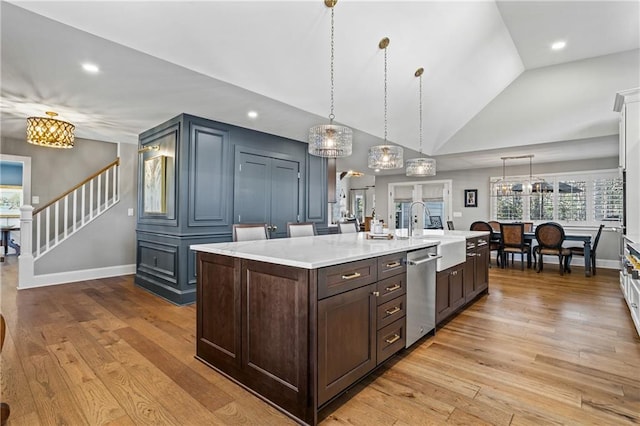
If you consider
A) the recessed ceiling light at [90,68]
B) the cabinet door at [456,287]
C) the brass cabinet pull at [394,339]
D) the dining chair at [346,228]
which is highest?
the recessed ceiling light at [90,68]

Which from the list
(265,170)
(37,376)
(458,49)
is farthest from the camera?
(265,170)

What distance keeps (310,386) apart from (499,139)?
5.90m

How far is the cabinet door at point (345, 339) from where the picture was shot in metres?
1.67

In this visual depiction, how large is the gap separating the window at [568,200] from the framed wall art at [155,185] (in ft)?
23.5

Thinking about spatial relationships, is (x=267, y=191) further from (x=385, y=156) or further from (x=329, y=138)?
(x=329, y=138)

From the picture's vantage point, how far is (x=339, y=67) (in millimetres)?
3582

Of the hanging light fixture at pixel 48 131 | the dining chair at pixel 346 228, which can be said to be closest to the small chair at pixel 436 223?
the dining chair at pixel 346 228

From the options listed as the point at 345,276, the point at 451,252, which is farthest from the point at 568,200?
the point at 345,276

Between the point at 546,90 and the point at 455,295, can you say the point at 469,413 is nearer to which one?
the point at 455,295

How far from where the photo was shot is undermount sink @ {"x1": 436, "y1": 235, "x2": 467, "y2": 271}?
2858 millimetres

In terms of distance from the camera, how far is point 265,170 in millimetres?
4926

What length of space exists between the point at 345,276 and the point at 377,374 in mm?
869

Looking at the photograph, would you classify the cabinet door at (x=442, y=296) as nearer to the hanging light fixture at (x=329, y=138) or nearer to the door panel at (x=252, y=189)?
the hanging light fixture at (x=329, y=138)

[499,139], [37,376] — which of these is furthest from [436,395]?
[499,139]
